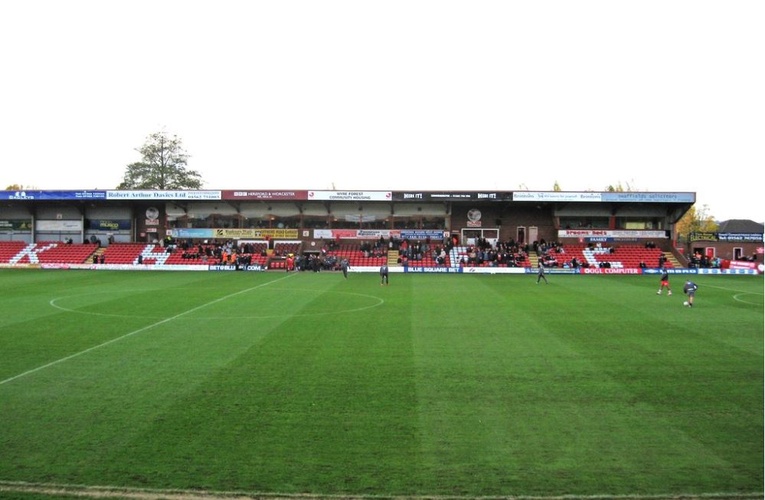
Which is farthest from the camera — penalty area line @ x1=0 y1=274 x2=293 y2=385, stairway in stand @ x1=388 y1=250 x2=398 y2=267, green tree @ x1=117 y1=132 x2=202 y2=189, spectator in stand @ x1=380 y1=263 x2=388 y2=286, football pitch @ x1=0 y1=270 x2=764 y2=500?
green tree @ x1=117 y1=132 x2=202 y2=189

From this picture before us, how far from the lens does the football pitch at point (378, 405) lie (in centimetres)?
640

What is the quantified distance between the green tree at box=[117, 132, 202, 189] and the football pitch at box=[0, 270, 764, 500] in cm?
5485

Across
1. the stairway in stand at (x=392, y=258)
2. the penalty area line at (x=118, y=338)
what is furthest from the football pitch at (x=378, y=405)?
the stairway in stand at (x=392, y=258)

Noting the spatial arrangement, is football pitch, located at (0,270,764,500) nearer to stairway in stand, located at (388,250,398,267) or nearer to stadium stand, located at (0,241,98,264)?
stairway in stand, located at (388,250,398,267)

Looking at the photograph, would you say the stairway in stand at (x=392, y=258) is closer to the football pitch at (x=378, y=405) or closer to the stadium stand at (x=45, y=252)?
the football pitch at (x=378, y=405)

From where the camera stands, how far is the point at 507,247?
4594 centimetres

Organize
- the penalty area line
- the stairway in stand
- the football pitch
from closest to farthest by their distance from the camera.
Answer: the football pitch, the penalty area line, the stairway in stand

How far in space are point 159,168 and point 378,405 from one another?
68.5 metres

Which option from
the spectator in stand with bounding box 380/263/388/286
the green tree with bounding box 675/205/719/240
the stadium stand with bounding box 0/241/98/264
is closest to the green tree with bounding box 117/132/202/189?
the stadium stand with bounding box 0/241/98/264

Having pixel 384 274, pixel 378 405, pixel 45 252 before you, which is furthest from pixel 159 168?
pixel 378 405

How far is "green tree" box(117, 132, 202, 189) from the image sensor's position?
225 feet

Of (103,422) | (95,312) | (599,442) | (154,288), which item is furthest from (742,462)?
(154,288)

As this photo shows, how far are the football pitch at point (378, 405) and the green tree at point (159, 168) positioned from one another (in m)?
54.9

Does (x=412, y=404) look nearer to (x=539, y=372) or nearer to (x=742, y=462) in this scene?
(x=539, y=372)
